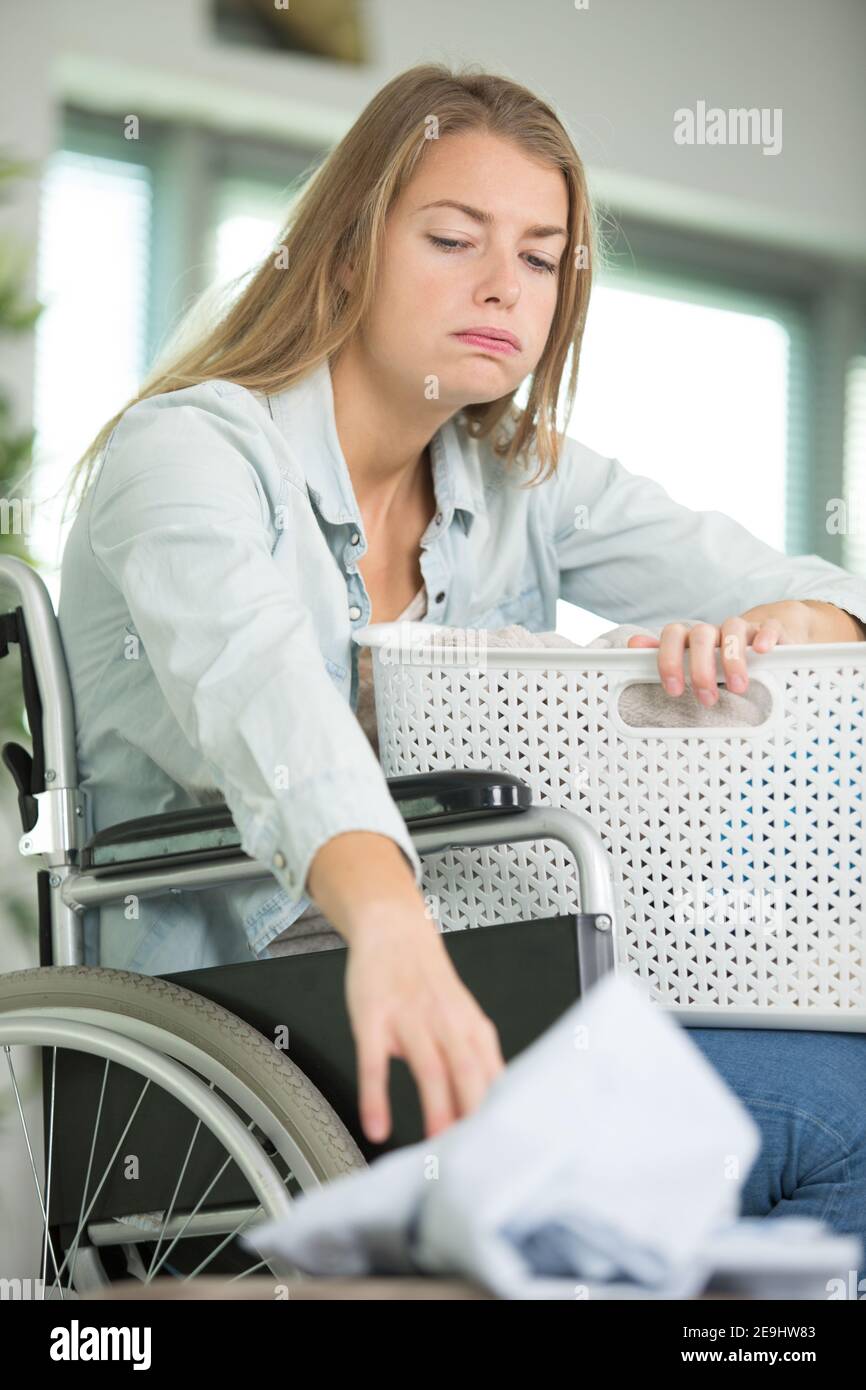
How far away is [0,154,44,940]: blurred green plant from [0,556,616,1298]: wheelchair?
1.04m

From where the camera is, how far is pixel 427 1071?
1.73ft

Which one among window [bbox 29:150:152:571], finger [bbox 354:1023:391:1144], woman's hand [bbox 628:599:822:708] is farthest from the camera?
window [bbox 29:150:152:571]

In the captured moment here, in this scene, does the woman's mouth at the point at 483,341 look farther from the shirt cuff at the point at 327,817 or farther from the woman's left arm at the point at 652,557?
the shirt cuff at the point at 327,817

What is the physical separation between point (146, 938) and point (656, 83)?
2.66 m

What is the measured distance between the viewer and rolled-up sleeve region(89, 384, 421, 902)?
67cm

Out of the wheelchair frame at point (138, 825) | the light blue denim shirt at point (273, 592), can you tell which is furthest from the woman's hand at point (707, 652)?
the light blue denim shirt at point (273, 592)

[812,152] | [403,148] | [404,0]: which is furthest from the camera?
[812,152]

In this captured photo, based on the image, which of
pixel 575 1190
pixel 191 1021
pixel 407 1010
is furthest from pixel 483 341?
pixel 575 1190

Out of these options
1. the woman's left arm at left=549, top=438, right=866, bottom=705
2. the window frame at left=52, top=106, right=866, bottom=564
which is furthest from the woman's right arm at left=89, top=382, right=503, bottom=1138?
the window frame at left=52, top=106, right=866, bottom=564

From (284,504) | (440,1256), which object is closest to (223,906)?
(284,504)

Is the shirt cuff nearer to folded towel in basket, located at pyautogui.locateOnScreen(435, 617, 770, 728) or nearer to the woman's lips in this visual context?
folded towel in basket, located at pyautogui.locateOnScreen(435, 617, 770, 728)

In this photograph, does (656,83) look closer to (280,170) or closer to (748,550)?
(280,170)

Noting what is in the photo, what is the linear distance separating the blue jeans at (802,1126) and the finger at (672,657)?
23 centimetres

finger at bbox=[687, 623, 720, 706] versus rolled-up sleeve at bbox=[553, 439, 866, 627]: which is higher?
rolled-up sleeve at bbox=[553, 439, 866, 627]
